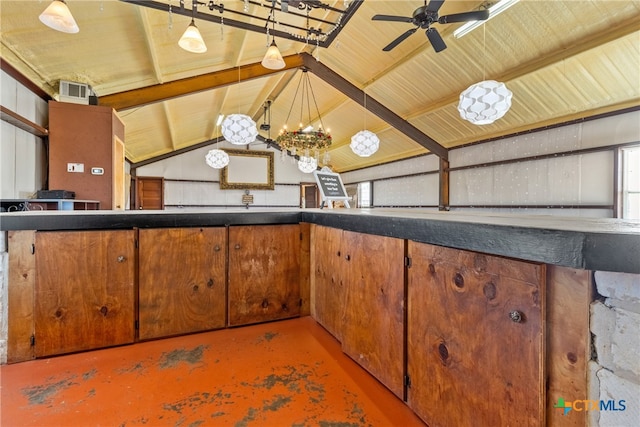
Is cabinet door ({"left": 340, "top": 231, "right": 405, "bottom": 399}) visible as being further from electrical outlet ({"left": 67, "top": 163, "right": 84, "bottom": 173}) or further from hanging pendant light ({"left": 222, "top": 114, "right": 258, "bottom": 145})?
electrical outlet ({"left": 67, "top": 163, "right": 84, "bottom": 173})

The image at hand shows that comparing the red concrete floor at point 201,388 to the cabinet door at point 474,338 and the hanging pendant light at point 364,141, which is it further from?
the hanging pendant light at point 364,141

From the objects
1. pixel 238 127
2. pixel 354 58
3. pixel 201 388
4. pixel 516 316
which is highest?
pixel 354 58

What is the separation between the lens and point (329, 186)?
3154 millimetres

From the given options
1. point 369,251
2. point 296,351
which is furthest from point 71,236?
point 369,251

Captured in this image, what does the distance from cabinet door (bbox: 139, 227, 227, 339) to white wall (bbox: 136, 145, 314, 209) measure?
10.4 metres

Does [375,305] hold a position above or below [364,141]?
below

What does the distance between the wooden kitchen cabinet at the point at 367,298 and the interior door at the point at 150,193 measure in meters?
11.0

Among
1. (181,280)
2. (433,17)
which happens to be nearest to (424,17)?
(433,17)

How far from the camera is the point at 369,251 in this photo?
1.53 metres

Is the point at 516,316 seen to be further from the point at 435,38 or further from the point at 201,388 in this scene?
the point at 435,38

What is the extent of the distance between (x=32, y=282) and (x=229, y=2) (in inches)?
172

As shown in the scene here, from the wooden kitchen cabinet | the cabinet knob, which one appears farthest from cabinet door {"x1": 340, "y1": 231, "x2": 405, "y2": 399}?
the cabinet knob

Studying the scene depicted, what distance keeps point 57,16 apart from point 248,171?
9720mm

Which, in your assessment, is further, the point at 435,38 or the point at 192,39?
the point at 435,38
